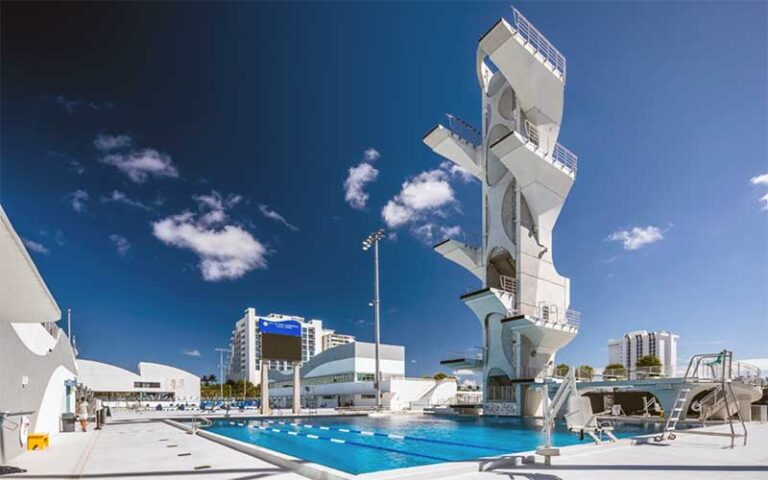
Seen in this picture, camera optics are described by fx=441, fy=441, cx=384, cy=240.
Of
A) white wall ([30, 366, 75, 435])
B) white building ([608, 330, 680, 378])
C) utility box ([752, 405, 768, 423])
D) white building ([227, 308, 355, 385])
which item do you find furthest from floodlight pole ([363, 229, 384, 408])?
white building ([608, 330, 680, 378])

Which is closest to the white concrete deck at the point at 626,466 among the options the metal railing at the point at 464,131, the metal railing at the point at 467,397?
the metal railing at the point at 464,131

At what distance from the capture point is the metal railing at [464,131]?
106ft

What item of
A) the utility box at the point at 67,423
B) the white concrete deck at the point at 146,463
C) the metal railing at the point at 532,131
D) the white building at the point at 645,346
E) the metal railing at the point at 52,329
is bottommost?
the white building at the point at 645,346

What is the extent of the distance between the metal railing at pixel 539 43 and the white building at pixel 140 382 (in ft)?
209

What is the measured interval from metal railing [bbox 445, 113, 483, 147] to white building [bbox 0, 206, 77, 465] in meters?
26.6

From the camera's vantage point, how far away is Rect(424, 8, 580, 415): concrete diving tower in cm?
2675

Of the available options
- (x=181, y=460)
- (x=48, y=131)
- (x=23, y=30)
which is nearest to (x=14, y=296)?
(x=181, y=460)

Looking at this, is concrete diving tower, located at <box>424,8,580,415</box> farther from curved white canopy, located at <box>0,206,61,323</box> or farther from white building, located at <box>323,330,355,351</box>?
white building, located at <box>323,330,355,351</box>

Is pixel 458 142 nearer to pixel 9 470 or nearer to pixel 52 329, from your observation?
pixel 52 329

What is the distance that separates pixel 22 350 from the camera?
11.2 meters

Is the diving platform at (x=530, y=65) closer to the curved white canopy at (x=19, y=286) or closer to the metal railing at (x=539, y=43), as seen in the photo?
the metal railing at (x=539, y=43)

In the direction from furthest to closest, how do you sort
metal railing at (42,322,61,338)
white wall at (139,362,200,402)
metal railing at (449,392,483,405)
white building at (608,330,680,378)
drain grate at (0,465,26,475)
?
1. white building at (608,330,680,378)
2. white wall at (139,362,200,402)
3. metal railing at (449,392,483,405)
4. metal railing at (42,322,61,338)
5. drain grate at (0,465,26,475)

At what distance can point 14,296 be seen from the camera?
25.9 ft

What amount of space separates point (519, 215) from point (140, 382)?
70440mm
